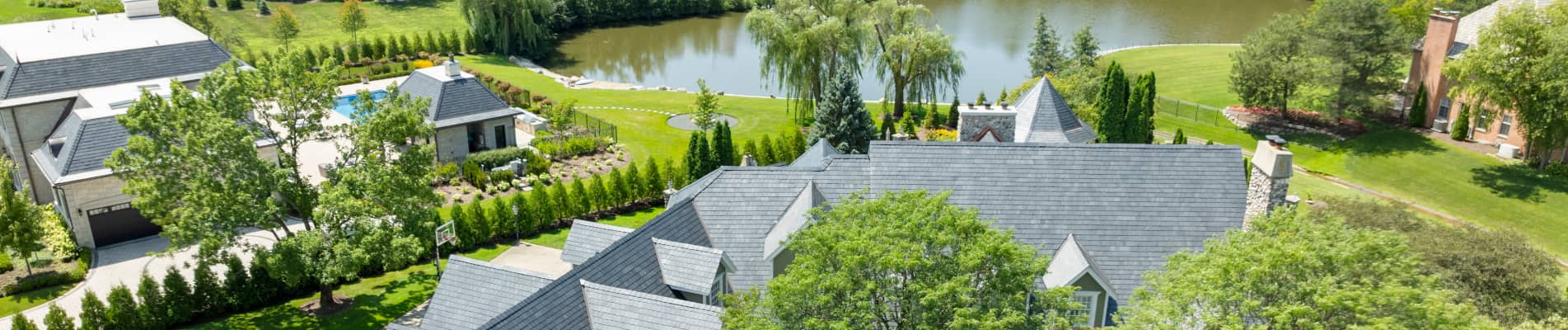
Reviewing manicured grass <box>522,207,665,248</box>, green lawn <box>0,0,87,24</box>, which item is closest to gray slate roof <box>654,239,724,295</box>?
manicured grass <box>522,207,665,248</box>

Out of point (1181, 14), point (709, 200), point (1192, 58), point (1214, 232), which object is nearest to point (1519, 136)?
point (1192, 58)

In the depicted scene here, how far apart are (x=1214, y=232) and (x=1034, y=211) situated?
161 inches

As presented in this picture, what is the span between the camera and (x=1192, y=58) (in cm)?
6488

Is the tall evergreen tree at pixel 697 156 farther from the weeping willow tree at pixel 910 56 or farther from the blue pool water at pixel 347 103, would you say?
the blue pool water at pixel 347 103

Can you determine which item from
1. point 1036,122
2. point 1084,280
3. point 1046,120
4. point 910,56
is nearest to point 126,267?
point 1084,280

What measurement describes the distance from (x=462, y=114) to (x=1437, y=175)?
130ft

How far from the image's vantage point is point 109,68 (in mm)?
38281

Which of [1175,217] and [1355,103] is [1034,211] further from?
[1355,103]

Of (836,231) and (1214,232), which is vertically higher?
(836,231)

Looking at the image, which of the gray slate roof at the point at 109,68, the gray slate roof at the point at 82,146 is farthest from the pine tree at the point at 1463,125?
the gray slate roof at the point at 82,146

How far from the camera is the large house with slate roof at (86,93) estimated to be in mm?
32312

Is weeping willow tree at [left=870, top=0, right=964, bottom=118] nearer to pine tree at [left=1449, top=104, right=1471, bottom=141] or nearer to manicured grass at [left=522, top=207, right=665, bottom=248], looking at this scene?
manicured grass at [left=522, top=207, right=665, bottom=248]

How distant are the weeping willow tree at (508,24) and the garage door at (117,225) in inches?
1425

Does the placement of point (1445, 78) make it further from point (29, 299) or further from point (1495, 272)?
point (29, 299)
